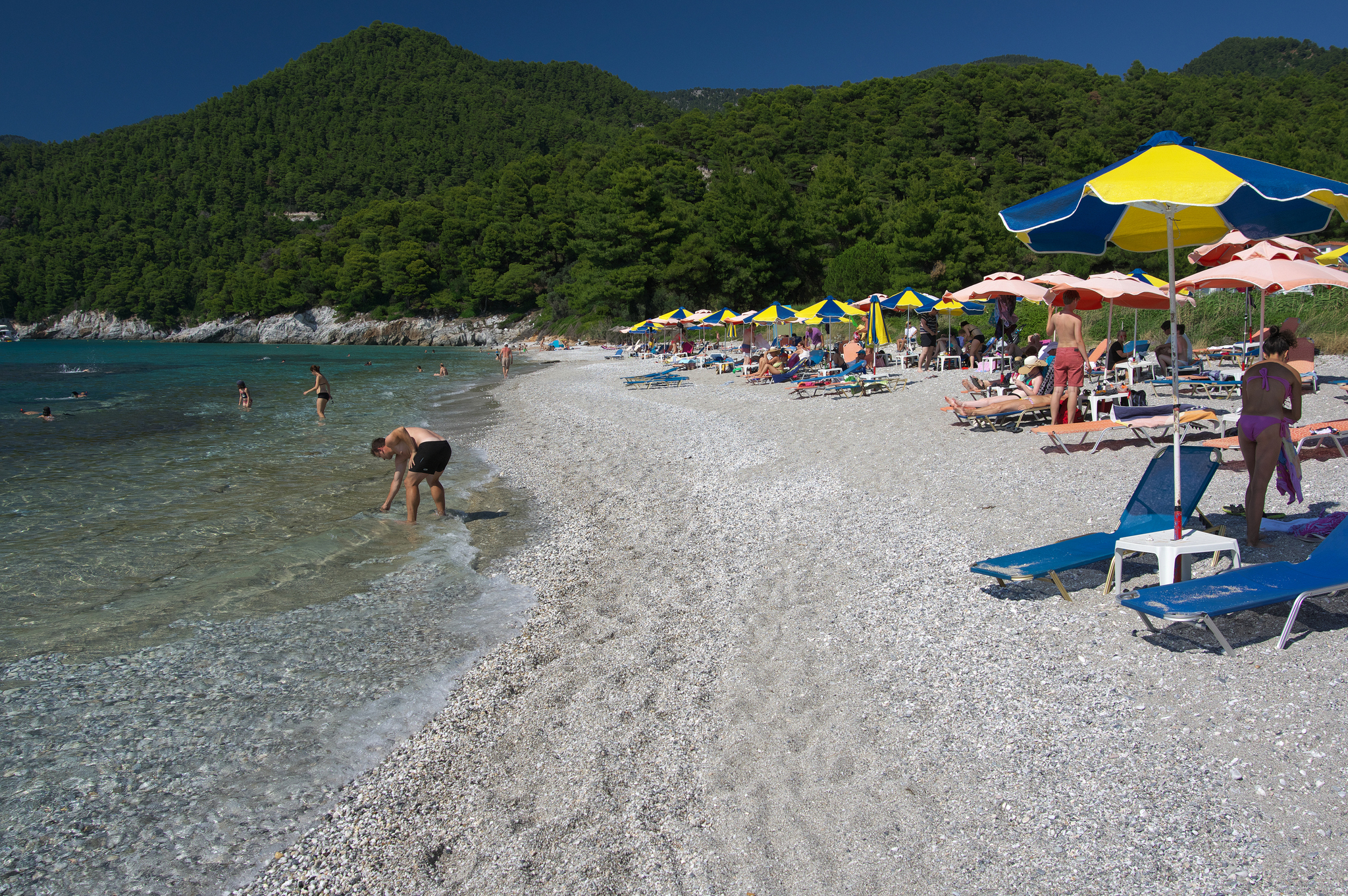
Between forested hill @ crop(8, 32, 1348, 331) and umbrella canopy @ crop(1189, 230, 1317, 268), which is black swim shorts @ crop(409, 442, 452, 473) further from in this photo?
forested hill @ crop(8, 32, 1348, 331)

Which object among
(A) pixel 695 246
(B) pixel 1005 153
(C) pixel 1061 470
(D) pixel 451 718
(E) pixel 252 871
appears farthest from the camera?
(B) pixel 1005 153

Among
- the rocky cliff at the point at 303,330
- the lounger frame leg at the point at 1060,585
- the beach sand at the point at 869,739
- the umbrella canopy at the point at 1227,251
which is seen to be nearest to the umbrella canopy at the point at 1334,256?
the umbrella canopy at the point at 1227,251

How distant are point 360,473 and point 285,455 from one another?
2886 mm

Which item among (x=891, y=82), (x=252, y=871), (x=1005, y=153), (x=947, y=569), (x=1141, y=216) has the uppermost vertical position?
(x=891, y=82)

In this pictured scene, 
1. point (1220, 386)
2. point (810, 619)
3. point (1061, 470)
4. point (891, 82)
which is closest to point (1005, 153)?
point (891, 82)

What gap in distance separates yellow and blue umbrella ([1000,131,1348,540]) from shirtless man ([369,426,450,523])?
229 inches

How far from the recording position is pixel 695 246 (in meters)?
49.6

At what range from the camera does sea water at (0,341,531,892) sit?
3217 mm

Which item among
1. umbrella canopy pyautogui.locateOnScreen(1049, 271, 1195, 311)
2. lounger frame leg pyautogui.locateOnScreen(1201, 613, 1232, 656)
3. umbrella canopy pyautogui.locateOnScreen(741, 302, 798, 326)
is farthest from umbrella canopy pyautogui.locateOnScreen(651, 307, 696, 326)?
lounger frame leg pyautogui.locateOnScreen(1201, 613, 1232, 656)

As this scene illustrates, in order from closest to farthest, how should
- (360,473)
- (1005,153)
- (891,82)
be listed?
(360,473), (1005,153), (891,82)

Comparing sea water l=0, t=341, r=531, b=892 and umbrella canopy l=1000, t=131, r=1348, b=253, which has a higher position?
umbrella canopy l=1000, t=131, r=1348, b=253

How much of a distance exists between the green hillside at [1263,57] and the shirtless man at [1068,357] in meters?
137

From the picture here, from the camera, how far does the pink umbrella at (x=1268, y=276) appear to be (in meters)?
8.14

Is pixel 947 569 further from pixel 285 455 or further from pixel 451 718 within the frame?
pixel 285 455
